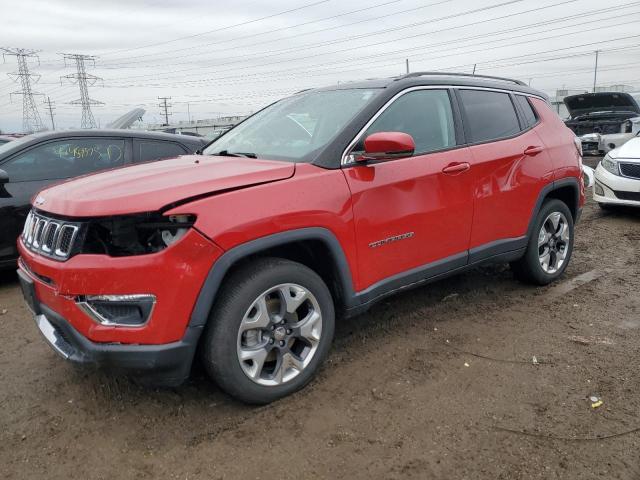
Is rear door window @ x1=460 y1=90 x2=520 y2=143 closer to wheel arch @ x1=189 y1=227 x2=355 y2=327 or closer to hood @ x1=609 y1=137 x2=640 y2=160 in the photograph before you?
wheel arch @ x1=189 y1=227 x2=355 y2=327

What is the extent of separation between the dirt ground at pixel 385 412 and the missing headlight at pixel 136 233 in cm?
95

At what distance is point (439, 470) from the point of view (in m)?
2.30

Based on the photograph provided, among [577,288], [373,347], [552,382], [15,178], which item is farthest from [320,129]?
[15,178]

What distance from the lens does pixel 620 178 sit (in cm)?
763

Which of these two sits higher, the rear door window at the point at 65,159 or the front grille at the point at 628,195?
the rear door window at the point at 65,159

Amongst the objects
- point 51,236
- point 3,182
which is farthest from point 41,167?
point 51,236

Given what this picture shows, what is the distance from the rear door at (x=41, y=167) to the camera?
4.83 meters

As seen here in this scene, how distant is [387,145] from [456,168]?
87 cm

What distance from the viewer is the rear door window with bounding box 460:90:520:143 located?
3861mm

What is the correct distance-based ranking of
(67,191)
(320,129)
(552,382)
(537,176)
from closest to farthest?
1. (67,191)
2. (552,382)
3. (320,129)
4. (537,176)

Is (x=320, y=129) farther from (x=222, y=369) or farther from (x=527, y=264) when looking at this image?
(x=527, y=264)

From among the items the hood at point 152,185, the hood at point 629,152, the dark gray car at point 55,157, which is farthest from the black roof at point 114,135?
the hood at point 629,152

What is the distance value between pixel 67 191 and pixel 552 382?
9.65ft

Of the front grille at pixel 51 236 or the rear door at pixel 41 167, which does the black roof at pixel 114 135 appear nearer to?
the rear door at pixel 41 167
